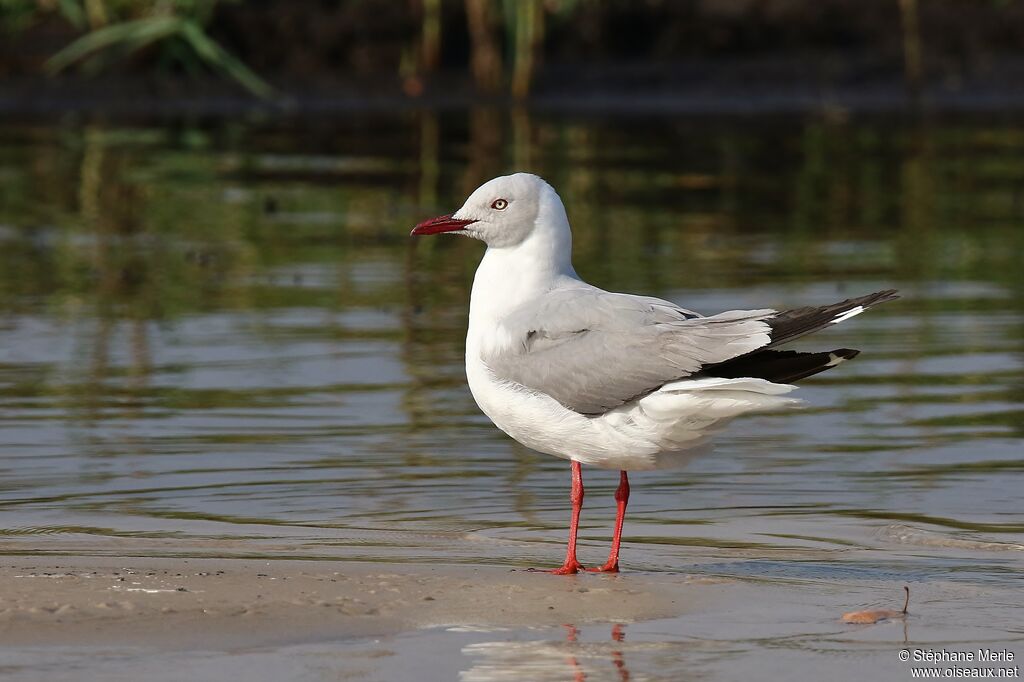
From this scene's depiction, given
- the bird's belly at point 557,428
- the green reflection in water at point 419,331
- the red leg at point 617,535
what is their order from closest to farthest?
the bird's belly at point 557,428
the red leg at point 617,535
the green reflection in water at point 419,331

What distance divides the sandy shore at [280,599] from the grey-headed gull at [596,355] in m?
0.34

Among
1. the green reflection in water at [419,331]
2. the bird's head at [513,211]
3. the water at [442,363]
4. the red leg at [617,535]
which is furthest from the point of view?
the green reflection in water at [419,331]

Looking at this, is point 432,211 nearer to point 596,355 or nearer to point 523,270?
point 523,270

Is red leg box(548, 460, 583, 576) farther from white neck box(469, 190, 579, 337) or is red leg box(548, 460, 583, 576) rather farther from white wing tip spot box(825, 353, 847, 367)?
white wing tip spot box(825, 353, 847, 367)

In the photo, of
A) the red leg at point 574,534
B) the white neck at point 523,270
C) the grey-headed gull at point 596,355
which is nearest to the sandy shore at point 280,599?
the red leg at point 574,534

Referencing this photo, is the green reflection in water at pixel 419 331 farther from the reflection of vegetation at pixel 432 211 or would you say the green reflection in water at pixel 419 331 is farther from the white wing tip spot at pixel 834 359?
the white wing tip spot at pixel 834 359

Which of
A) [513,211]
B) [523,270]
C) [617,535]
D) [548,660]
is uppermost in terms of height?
[513,211]

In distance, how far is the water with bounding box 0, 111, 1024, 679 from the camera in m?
6.98

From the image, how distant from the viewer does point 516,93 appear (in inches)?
936

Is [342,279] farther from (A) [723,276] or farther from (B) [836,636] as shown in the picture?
(B) [836,636]

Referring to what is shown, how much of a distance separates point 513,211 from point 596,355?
759 millimetres

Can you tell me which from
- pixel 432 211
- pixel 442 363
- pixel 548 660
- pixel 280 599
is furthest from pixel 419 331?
pixel 548 660

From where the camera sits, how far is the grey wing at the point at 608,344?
19.8 feet

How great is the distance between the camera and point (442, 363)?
1012 centimetres
